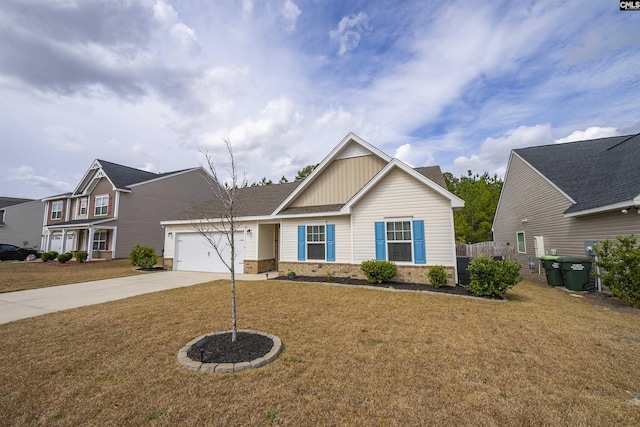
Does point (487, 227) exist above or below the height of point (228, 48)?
below

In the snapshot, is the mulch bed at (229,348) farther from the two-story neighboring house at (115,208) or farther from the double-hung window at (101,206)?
the double-hung window at (101,206)

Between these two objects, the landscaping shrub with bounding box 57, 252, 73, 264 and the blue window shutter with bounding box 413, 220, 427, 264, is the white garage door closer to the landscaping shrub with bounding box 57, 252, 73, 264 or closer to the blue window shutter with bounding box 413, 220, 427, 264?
the blue window shutter with bounding box 413, 220, 427, 264

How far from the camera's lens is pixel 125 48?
30.7 ft

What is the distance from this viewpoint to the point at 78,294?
29.3 feet

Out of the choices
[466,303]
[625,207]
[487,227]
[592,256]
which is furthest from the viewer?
[487,227]

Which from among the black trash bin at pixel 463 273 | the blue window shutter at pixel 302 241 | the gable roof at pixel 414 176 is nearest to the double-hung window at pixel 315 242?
the blue window shutter at pixel 302 241

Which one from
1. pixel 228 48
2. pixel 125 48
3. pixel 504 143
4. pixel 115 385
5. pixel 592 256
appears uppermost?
pixel 504 143

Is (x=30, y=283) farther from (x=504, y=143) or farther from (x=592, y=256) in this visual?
(x=504, y=143)

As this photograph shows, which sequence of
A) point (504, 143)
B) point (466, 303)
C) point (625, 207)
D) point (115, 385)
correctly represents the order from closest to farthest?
point (115, 385) → point (466, 303) → point (625, 207) → point (504, 143)

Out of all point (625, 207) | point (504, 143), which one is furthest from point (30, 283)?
point (504, 143)

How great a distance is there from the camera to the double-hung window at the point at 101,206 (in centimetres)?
2162

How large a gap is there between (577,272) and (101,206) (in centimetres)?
3061

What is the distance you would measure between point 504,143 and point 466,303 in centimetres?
3877

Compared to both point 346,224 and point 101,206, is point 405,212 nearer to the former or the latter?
point 346,224
